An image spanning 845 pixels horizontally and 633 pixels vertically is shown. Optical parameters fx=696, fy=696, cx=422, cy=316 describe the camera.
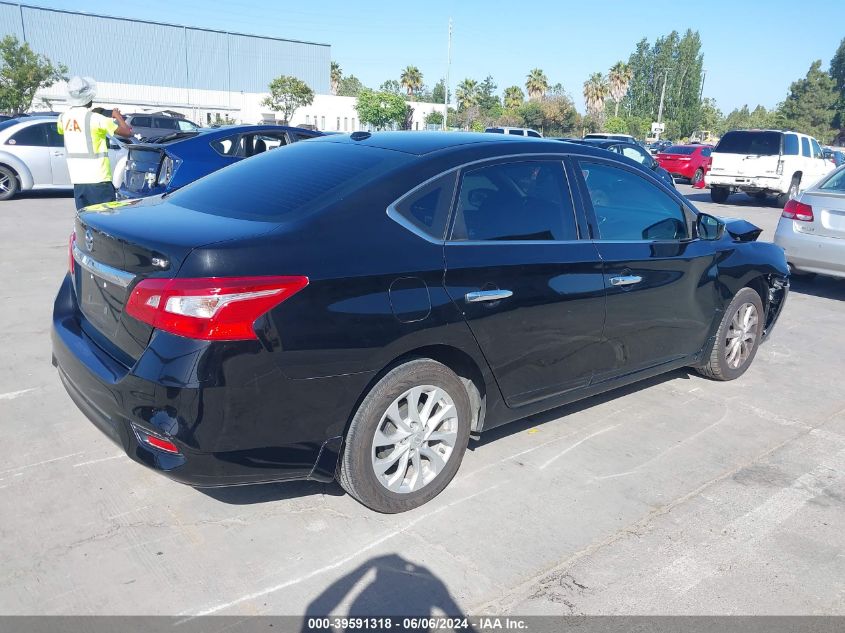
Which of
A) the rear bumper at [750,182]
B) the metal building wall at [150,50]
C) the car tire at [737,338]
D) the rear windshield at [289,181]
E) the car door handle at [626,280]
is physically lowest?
the car tire at [737,338]

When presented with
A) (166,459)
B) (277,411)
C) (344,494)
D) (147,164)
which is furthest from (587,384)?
(147,164)

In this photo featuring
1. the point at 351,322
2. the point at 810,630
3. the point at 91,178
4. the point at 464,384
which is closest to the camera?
the point at 810,630

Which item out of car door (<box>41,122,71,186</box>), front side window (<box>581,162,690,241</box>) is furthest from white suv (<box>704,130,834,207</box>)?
car door (<box>41,122,71,186</box>)

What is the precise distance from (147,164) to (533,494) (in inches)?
276

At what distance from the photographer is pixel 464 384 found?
348 centimetres

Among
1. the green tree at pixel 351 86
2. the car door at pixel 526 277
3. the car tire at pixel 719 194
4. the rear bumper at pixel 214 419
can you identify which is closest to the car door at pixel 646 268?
the car door at pixel 526 277

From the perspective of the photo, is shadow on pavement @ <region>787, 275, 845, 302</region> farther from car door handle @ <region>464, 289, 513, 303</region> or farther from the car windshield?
car door handle @ <region>464, 289, 513, 303</region>

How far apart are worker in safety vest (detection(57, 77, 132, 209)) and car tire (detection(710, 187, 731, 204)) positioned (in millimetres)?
15920

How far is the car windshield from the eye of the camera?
8094 mm

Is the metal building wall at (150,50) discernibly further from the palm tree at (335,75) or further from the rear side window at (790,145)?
the rear side window at (790,145)

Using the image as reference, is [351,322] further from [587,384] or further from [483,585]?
[587,384]

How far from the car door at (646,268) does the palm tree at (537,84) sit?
74.0 metres

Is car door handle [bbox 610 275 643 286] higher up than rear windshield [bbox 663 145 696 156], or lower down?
lower down

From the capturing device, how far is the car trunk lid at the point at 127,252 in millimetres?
2793
